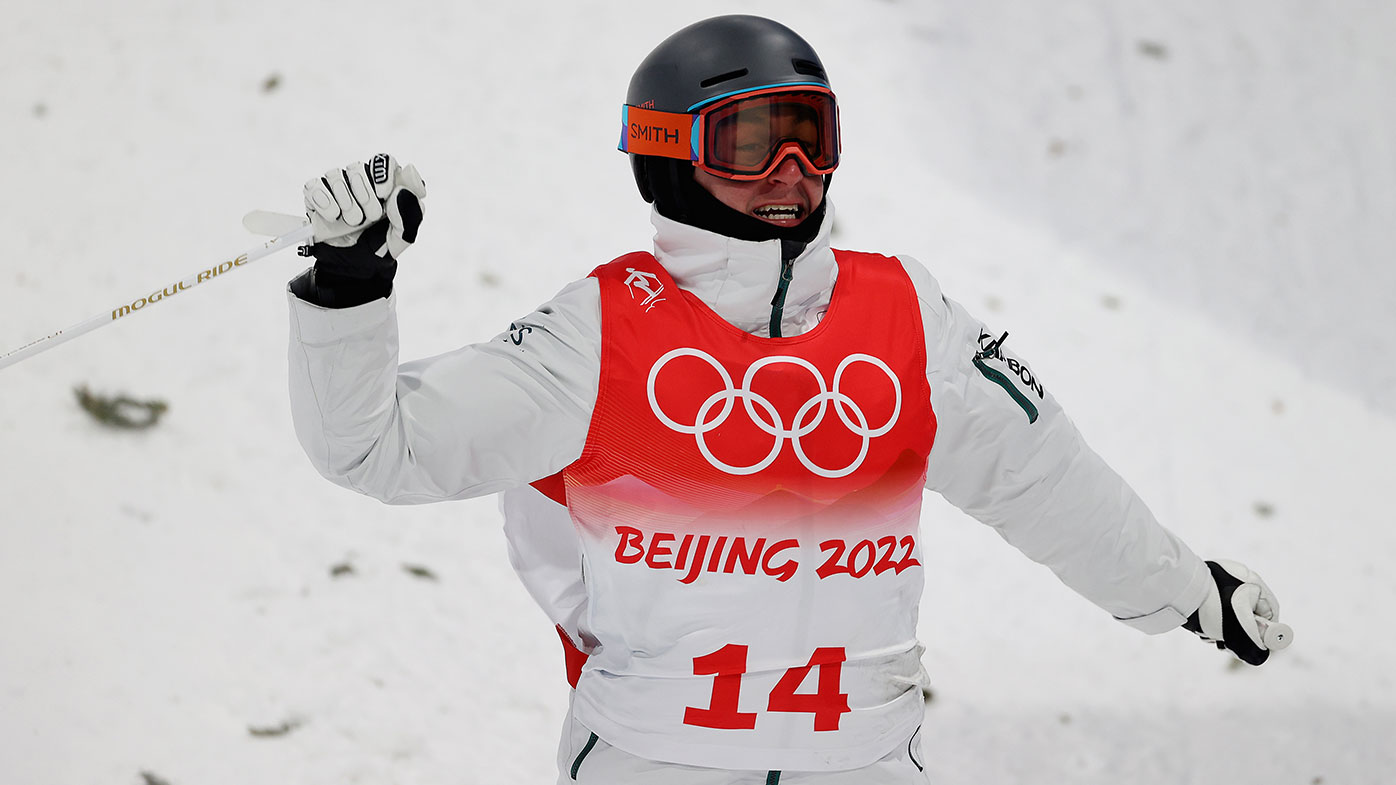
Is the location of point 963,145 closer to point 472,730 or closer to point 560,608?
point 472,730

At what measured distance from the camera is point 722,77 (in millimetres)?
2100

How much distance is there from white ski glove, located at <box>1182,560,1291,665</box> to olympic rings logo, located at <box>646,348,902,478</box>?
84 cm

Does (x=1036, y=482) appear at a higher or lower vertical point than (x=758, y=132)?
lower

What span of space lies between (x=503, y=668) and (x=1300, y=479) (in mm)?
2413

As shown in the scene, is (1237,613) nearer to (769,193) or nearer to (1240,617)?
(1240,617)

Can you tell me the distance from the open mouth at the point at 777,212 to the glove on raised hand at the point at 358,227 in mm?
551

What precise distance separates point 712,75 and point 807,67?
0.49 ft

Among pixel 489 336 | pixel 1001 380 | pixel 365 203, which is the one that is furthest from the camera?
pixel 489 336

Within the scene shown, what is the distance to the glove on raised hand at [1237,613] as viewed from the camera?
2432 millimetres

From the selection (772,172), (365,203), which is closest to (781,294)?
(772,172)

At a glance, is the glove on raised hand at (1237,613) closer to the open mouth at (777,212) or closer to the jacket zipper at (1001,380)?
the jacket zipper at (1001,380)

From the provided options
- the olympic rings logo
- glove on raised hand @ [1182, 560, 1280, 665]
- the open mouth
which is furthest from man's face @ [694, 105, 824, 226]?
glove on raised hand @ [1182, 560, 1280, 665]

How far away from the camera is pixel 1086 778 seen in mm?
3338

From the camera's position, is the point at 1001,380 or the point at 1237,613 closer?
the point at 1001,380
